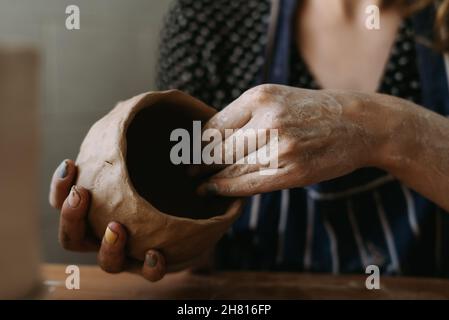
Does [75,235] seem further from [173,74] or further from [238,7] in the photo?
[238,7]

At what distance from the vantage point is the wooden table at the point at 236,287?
2.18ft

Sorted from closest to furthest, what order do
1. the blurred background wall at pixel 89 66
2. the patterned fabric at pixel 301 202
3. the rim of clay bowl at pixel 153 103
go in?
1. the rim of clay bowl at pixel 153 103
2. the patterned fabric at pixel 301 202
3. the blurred background wall at pixel 89 66

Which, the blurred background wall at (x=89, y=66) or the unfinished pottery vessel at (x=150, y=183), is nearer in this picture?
the unfinished pottery vessel at (x=150, y=183)

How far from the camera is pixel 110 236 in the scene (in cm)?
56

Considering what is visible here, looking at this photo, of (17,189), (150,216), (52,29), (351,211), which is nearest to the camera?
(150,216)

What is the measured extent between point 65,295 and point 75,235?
0.33 ft

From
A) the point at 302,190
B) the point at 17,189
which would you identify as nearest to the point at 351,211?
the point at 302,190

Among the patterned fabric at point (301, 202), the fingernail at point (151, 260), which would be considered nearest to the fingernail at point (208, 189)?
the fingernail at point (151, 260)

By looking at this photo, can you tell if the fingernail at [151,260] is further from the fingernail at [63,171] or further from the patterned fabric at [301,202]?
the patterned fabric at [301,202]

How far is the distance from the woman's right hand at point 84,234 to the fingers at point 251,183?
0.36ft

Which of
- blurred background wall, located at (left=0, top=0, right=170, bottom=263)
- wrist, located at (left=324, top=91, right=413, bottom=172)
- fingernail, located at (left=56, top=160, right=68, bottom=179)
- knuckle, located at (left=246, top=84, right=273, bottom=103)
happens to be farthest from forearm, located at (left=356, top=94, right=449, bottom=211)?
blurred background wall, located at (left=0, top=0, right=170, bottom=263)

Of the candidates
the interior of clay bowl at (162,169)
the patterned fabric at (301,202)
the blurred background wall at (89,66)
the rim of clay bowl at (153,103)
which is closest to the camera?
the rim of clay bowl at (153,103)

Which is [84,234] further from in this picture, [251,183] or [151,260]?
[251,183]
